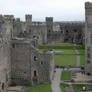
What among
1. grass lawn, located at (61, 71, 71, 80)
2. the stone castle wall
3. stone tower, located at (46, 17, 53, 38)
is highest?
stone tower, located at (46, 17, 53, 38)

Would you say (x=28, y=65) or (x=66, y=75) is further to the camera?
(x=66, y=75)

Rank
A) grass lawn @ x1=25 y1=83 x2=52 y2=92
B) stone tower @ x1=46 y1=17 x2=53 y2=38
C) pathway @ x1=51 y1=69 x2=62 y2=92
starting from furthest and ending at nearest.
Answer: stone tower @ x1=46 y1=17 x2=53 y2=38 < pathway @ x1=51 y1=69 x2=62 y2=92 < grass lawn @ x1=25 y1=83 x2=52 y2=92

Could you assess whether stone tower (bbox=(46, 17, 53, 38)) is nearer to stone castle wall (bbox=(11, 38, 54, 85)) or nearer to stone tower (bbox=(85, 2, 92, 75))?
stone tower (bbox=(85, 2, 92, 75))

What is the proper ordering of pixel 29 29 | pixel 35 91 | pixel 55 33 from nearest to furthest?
pixel 35 91 < pixel 29 29 < pixel 55 33

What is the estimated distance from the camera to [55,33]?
322 ft

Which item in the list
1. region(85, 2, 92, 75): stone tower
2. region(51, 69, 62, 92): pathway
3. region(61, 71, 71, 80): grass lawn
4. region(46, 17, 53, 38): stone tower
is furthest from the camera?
region(46, 17, 53, 38): stone tower

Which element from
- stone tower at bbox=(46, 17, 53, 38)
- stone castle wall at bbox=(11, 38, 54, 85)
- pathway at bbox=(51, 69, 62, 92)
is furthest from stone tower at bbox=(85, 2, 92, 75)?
stone tower at bbox=(46, 17, 53, 38)

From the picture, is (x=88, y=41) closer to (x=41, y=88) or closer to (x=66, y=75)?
(x=66, y=75)

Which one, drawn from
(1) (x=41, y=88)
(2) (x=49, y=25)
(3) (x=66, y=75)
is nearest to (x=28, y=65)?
(1) (x=41, y=88)

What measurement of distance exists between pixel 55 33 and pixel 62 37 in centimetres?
343

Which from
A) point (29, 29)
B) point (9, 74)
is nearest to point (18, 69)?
point (9, 74)

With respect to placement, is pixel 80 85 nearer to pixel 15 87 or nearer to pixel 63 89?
pixel 63 89

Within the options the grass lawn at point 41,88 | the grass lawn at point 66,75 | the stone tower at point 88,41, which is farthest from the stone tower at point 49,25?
the grass lawn at point 41,88

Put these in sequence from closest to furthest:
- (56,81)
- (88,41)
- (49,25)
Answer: (56,81)
(88,41)
(49,25)
